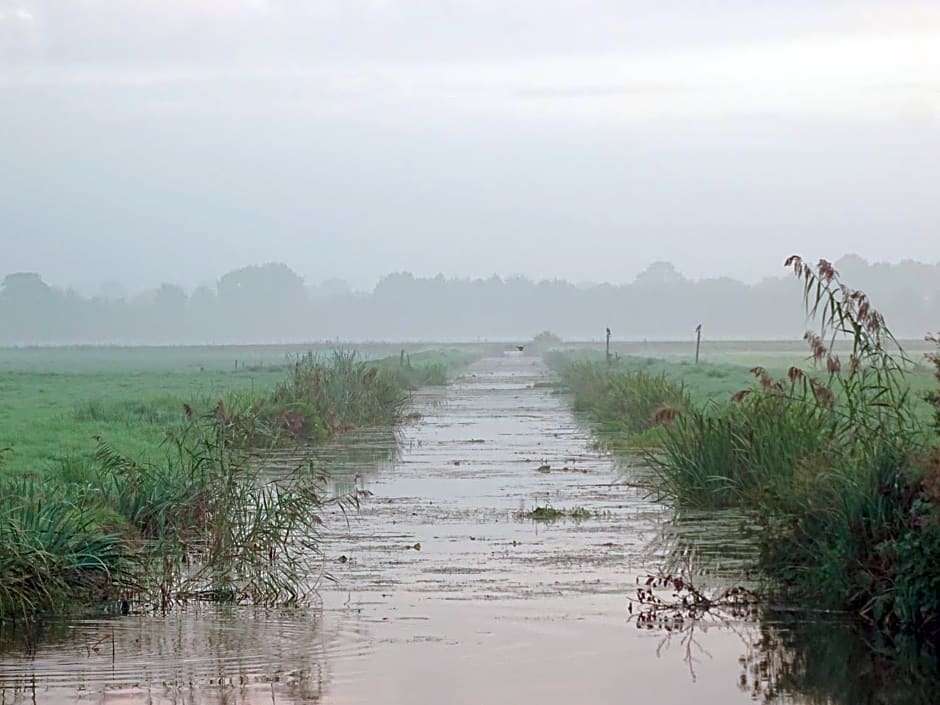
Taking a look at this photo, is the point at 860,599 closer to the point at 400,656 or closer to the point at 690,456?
the point at 400,656

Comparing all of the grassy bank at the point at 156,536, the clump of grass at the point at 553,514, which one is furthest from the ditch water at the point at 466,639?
the grassy bank at the point at 156,536

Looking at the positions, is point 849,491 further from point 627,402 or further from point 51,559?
point 627,402

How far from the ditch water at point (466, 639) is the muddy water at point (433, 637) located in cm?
2

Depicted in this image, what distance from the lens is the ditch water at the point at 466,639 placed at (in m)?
8.23

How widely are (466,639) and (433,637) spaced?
9.1 inches

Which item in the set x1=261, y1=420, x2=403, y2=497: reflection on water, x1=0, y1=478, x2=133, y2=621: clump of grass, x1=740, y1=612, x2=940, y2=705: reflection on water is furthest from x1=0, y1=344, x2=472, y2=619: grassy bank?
x1=740, y1=612, x2=940, y2=705: reflection on water

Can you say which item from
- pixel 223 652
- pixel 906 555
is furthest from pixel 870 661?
pixel 223 652

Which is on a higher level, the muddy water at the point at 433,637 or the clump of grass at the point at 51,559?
the clump of grass at the point at 51,559

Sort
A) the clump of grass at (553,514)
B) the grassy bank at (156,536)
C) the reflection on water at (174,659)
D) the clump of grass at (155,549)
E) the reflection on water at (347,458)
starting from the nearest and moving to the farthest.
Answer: the reflection on water at (174,659)
the clump of grass at (155,549)
the grassy bank at (156,536)
the clump of grass at (553,514)
the reflection on water at (347,458)

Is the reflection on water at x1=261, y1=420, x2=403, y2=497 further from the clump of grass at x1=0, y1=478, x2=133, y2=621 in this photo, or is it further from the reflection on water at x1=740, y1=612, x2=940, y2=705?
the reflection on water at x1=740, y1=612, x2=940, y2=705

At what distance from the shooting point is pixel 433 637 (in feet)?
31.6

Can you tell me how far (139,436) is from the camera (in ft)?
84.0

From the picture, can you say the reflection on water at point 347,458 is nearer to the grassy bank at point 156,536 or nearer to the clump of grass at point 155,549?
the grassy bank at point 156,536

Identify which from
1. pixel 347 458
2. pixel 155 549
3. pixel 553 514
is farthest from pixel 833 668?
pixel 347 458
